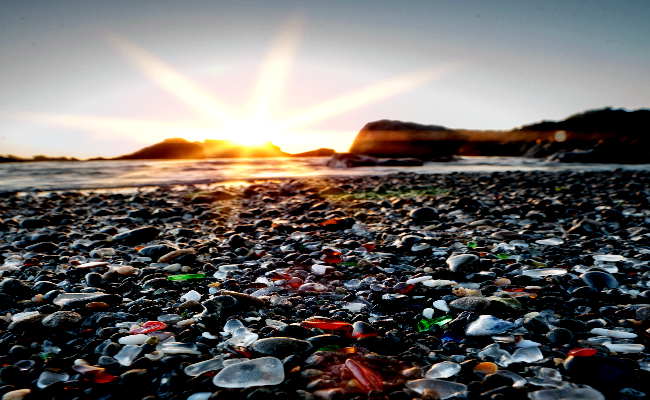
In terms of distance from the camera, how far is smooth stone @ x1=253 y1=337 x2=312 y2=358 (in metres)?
1.49

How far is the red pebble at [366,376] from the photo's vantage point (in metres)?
1.27

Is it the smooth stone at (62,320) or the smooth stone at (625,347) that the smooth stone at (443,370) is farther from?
the smooth stone at (62,320)

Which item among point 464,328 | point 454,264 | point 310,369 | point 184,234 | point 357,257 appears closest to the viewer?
point 310,369

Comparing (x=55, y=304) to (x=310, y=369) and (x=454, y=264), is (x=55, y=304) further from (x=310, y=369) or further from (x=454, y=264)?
(x=454, y=264)

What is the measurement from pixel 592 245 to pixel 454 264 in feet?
4.64

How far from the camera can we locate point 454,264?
8.10 feet

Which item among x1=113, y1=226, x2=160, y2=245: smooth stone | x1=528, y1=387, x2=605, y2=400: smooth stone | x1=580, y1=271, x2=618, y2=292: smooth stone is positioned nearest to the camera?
x1=528, y1=387, x2=605, y2=400: smooth stone

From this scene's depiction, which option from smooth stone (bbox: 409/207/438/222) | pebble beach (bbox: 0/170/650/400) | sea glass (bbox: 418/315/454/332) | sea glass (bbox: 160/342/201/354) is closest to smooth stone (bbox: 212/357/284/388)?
pebble beach (bbox: 0/170/650/400)

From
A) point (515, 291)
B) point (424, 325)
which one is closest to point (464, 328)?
point (424, 325)

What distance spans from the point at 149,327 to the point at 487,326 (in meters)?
1.52

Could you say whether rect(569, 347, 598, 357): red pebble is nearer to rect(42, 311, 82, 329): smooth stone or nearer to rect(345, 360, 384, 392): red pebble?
rect(345, 360, 384, 392): red pebble

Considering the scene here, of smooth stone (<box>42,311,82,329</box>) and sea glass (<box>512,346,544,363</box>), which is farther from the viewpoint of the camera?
smooth stone (<box>42,311,82,329</box>)

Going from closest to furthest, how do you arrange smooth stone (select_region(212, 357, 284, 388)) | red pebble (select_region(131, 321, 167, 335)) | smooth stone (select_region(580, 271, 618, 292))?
1. smooth stone (select_region(212, 357, 284, 388))
2. red pebble (select_region(131, 321, 167, 335))
3. smooth stone (select_region(580, 271, 618, 292))

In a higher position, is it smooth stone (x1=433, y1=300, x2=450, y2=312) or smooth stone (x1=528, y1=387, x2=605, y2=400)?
smooth stone (x1=528, y1=387, x2=605, y2=400)
